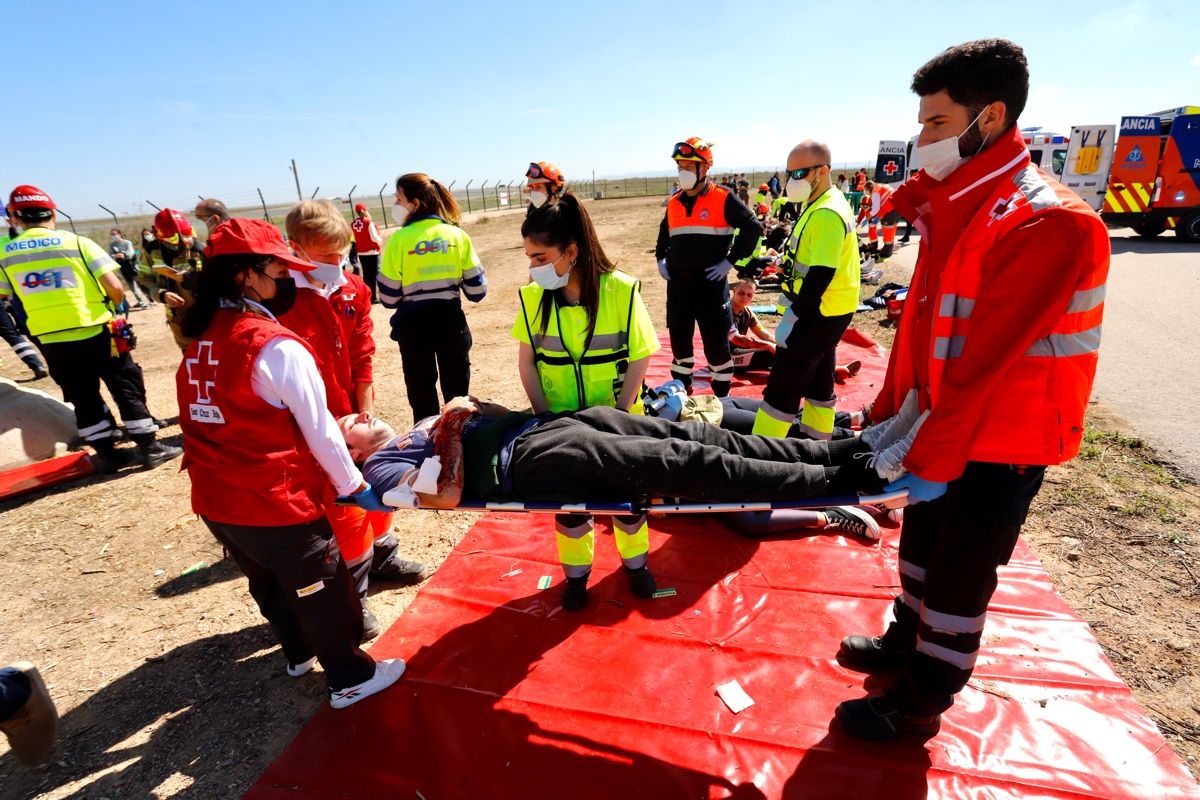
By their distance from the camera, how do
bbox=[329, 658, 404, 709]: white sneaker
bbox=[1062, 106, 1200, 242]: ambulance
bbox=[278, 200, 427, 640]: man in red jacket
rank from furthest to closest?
bbox=[1062, 106, 1200, 242]: ambulance → bbox=[278, 200, 427, 640]: man in red jacket → bbox=[329, 658, 404, 709]: white sneaker

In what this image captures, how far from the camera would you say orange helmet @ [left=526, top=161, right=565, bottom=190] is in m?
6.23

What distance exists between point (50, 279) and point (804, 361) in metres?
5.94

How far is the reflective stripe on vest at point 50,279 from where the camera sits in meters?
4.64

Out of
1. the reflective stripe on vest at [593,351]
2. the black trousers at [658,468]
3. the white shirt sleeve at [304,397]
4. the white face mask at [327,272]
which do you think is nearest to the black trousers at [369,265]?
the white face mask at [327,272]

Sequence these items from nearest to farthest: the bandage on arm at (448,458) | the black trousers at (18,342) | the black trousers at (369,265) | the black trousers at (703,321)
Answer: the bandage on arm at (448,458), the black trousers at (703,321), the black trousers at (18,342), the black trousers at (369,265)

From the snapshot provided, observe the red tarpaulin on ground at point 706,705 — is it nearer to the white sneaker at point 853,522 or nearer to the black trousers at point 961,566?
the white sneaker at point 853,522

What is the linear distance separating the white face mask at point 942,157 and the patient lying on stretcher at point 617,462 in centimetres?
88

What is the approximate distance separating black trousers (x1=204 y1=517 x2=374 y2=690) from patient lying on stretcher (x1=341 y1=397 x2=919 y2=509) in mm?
353

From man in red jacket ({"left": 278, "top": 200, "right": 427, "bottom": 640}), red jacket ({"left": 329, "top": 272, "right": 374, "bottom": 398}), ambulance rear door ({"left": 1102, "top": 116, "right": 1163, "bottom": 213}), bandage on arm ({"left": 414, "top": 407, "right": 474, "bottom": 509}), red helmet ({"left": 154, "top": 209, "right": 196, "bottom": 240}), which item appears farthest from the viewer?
ambulance rear door ({"left": 1102, "top": 116, "right": 1163, "bottom": 213})

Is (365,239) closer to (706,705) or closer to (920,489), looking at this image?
(706,705)

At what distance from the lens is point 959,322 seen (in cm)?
187

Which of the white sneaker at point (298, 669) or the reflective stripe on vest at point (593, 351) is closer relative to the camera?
the reflective stripe on vest at point (593, 351)

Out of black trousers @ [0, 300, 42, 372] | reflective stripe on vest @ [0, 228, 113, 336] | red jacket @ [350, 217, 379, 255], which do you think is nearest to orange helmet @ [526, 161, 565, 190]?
reflective stripe on vest @ [0, 228, 113, 336]

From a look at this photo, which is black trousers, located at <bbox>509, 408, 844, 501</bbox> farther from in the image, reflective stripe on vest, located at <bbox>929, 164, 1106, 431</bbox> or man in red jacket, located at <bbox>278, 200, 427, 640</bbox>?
man in red jacket, located at <bbox>278, 200, 427, 640</bbox>
